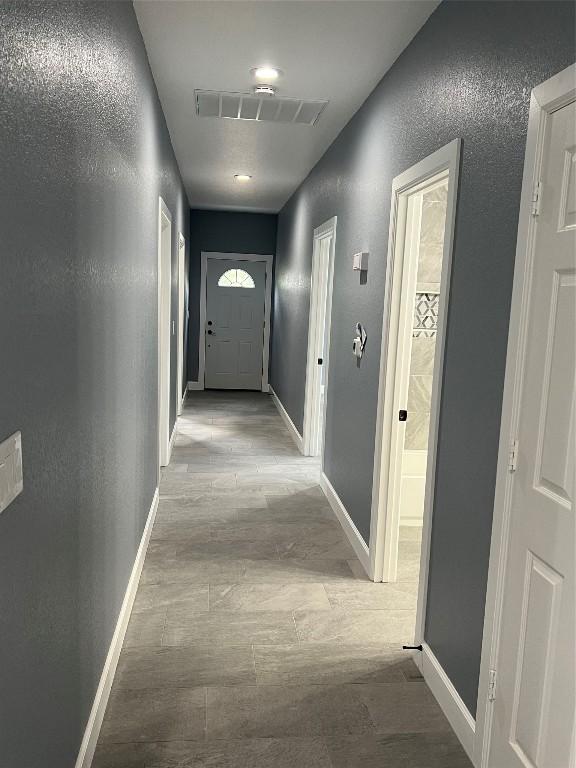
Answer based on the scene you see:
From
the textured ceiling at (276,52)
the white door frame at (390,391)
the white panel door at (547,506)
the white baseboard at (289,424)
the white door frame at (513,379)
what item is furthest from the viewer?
the white baseboard at (289,424)

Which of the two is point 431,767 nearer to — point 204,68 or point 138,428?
point 138,428

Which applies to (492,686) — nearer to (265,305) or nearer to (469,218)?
(469,218)

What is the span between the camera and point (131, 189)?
9.06ft

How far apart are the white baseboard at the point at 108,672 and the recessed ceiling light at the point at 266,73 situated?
260 cm

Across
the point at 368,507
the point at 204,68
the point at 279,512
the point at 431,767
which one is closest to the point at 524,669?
the point at 431,767

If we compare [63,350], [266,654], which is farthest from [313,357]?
[63,350]

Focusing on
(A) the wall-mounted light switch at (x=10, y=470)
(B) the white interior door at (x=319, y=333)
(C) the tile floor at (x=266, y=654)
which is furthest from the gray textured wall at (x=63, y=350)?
(B) the white interior door at (x=319, y=333)

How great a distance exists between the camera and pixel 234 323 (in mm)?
9930

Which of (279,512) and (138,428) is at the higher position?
(138,428)

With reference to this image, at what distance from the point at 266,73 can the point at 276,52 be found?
0.92 ft

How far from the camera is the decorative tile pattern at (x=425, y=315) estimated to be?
13.9 feet

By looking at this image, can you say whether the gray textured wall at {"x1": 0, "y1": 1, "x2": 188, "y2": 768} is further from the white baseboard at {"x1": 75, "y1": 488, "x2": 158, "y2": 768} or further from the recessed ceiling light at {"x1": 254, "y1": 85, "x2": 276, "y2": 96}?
the recessed ceiling light at {"x1": 254, "y1": 85, "x2": 276, "y2": 96}

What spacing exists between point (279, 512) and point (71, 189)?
319cm

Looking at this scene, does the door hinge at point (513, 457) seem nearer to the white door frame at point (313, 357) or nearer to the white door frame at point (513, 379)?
the white door frame at point (513, 379)
